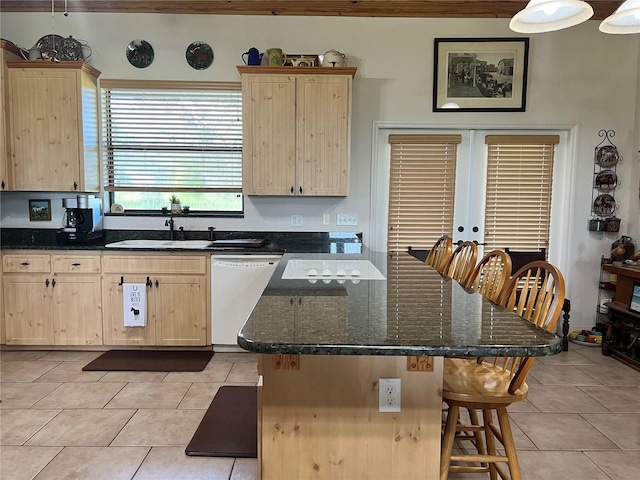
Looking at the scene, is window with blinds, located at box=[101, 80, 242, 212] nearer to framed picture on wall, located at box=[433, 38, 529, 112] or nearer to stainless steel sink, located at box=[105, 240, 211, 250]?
stainless steel sink, located at box=[105, 240, 211, 250]

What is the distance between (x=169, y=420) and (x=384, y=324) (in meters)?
1.82

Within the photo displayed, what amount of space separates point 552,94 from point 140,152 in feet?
12.7

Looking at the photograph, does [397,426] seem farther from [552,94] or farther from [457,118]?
[552,94]

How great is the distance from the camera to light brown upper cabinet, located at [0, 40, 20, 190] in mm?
3518

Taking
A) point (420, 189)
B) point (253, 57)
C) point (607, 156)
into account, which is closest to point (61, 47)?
point (253, 57)

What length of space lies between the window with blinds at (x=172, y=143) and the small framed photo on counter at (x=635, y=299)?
342cm

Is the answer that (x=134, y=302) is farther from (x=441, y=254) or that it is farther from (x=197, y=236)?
(x=441, y=254)

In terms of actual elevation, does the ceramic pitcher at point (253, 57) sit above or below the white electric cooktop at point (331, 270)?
above

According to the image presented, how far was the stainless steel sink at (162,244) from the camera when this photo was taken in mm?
3508

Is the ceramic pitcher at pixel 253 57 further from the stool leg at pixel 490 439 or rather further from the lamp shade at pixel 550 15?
the stool leg at pixel 490 439

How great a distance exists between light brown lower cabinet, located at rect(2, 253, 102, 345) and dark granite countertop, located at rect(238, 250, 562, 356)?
243cm

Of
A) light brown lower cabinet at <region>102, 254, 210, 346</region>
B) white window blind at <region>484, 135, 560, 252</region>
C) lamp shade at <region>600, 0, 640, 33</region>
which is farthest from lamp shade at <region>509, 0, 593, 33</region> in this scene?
light brown lower cabinet at <region>102, 254, 210, 346</region>

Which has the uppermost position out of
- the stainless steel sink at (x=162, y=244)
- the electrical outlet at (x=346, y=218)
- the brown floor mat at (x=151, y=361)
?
the electrical outlet at (x=346, y=218)

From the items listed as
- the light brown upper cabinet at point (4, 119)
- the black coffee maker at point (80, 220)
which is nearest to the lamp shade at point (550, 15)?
the black coffee maker at point (80, 220)
